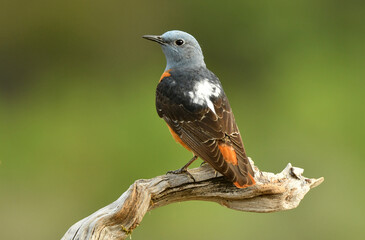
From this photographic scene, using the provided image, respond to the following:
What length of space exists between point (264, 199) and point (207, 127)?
0.61 meters

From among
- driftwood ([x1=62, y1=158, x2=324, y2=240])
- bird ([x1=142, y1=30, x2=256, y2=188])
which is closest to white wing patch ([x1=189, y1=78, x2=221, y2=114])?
bird ([x1=142, y1=30, x2=256, y2=188])

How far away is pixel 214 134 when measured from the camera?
163 inches

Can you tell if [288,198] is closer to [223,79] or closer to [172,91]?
[172,91]

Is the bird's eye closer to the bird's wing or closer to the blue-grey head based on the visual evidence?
the blue-grey head

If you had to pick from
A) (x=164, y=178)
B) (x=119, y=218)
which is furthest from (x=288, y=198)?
(x=119, y=218)

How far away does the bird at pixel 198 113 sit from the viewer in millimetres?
3959

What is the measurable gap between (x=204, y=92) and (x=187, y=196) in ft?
2.47

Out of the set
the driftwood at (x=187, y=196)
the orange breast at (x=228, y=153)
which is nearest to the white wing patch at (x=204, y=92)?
the orange breast at (x=228, y=153)

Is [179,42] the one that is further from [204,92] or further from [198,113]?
[198,113]

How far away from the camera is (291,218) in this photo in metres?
6.69

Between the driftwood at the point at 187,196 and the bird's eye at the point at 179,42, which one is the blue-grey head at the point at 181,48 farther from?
the driftwood at the point at 187,196

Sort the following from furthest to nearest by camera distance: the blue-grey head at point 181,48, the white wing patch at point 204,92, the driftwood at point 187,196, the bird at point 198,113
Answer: the blue-grey head at point 181,48 → the white wing patch at point 204,92 → the bird at point 198,113 → the driftwood at point 187,196

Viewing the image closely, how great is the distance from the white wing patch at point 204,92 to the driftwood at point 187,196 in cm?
46

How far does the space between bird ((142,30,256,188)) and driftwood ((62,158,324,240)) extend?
14 centimetres
